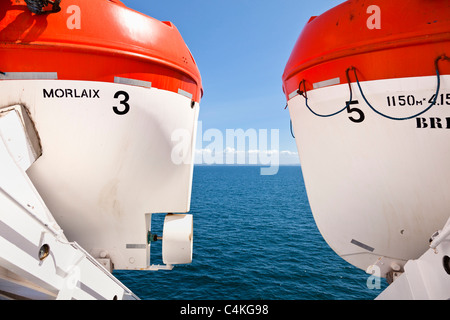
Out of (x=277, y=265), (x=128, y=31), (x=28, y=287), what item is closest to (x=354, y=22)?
(x=128, y=31)

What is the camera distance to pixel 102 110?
3.00 m

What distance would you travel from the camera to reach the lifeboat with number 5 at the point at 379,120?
2588 millimetres

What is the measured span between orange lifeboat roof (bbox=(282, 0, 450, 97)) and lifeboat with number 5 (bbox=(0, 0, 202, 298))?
76.9 inches

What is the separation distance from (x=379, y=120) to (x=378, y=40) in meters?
0.91

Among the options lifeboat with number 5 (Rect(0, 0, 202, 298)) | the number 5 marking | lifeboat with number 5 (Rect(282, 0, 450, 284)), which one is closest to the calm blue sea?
lifeboat with number 5 (Rect(282, 0, 450, 284))

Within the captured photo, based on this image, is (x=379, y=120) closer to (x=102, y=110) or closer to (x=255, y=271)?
(x=102, y=110)

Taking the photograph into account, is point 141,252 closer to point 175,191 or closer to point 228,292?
point 175,191

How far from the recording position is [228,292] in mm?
11445

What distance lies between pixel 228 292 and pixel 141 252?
9.40 m

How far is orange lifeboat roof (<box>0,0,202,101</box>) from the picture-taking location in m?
2.67

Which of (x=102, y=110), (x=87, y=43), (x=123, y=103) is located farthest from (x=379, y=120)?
(x=87, y=43)

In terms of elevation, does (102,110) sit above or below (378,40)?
below

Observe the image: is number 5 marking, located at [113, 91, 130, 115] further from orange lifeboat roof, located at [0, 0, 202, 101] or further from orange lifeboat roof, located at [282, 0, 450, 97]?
orange lifeboat roof, located at [282, 0, 450, 97]
